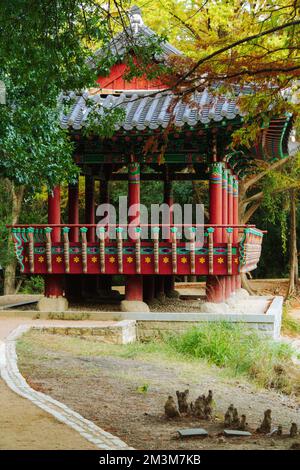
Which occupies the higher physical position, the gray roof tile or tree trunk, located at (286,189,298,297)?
the gray roof tile

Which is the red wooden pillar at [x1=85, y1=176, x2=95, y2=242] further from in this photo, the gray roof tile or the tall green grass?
the tall green grass

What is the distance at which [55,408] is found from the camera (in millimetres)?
6727

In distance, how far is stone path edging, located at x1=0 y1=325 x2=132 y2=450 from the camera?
5.47 meters

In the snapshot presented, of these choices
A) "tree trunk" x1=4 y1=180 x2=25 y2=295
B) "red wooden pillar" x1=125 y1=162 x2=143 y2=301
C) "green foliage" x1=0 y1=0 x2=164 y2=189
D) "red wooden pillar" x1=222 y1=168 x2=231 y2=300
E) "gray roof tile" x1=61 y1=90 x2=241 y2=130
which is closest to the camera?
"green foliage" x1=0 y1=0 x2=164 y2=189

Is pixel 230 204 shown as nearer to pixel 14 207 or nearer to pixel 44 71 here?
pixel 14 207

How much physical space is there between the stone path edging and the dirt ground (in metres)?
0.20

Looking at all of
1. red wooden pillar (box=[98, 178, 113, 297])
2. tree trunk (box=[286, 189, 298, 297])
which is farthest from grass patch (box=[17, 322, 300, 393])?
tree trunk (box=[286, 189, 298, 297])

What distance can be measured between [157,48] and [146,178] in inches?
454

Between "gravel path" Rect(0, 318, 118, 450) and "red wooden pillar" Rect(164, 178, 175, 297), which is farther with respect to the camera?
"red wooden pillar" Rect(164, 178, 175, 297)

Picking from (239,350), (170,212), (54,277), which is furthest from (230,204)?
(239,350)

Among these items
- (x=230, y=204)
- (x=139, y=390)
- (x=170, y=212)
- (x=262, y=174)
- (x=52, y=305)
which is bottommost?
(x=139, y=390)

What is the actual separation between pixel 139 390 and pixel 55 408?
183 centimetres

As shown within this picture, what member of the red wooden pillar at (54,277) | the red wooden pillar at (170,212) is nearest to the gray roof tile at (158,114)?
the red wooden pillar at (54,277)

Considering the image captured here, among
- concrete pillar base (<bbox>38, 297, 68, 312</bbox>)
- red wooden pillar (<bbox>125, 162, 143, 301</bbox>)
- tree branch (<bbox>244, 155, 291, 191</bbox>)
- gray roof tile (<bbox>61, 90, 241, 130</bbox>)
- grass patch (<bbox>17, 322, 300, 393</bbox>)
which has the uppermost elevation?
gray roof tile (<bbox>61, 90, 241, 130</bbox>)
